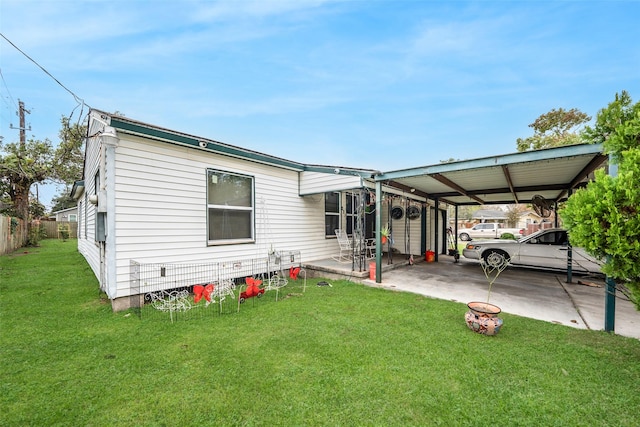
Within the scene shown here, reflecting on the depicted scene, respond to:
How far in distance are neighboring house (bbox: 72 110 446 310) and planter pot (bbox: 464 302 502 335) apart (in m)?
3.42

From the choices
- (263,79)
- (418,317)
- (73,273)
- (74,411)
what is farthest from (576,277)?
(73,273)

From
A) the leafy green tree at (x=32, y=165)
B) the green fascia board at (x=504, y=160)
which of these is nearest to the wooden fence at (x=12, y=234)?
the leafy green tree at (x=32, y=165)

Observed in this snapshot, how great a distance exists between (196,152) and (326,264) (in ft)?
14.3

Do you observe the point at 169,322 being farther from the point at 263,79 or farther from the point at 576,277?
the point at 263,79

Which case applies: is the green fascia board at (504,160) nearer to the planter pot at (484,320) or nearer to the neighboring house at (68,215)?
the planter pot at (484,320)

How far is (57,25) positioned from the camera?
16.0 feet

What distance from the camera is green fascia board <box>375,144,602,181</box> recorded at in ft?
11.5

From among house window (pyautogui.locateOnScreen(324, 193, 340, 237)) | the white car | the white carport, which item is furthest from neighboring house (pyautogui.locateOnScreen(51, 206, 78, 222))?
the white car

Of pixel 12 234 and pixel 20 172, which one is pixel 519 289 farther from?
pixel 20 172

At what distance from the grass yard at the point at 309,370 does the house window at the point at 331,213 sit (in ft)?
14.6

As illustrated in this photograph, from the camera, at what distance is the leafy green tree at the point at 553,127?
16203 mm

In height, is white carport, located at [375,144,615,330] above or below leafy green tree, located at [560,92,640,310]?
above

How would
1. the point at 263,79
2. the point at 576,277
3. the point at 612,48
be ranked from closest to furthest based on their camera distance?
the point at 576,277
the point at 612,48
the point at 263,79

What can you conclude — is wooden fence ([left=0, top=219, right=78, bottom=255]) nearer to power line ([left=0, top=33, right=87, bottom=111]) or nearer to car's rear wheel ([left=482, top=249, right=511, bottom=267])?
power line ([left=0, top=33, right=87, bottom=111])
